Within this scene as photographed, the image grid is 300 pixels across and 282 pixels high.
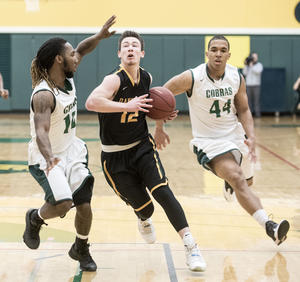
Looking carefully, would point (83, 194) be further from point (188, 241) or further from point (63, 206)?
point (188, 241)

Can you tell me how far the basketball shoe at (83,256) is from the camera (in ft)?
14.9

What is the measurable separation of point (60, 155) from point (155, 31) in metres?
15.1

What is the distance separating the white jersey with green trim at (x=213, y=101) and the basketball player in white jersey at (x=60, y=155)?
1384 millimetres

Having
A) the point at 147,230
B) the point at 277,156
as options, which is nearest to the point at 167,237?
the point at 147,230

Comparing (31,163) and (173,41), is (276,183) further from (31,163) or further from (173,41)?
(173,41)

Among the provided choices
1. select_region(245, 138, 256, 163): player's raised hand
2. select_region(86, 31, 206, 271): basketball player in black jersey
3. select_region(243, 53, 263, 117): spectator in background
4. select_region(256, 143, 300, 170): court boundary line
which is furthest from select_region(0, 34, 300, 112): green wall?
select_region(86, 31, 206, 271): basketball player in black jersey

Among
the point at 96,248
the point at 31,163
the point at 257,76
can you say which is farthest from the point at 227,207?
the point at 257,76

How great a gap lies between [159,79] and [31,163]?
15.1 metres

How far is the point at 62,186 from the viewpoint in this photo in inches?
171

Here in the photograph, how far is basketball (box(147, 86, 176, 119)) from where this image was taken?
492 cm

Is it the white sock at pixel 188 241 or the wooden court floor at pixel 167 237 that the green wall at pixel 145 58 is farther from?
the white sock at pixel 188 241

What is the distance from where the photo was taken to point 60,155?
4555 millimetres

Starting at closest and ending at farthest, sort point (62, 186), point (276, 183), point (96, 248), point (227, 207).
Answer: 1. point (62, 186)
2. point (96, 248)
3. point (227, 207)
4. point (276, 183)

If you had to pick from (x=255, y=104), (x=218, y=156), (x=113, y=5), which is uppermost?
(x=113, y=5)
